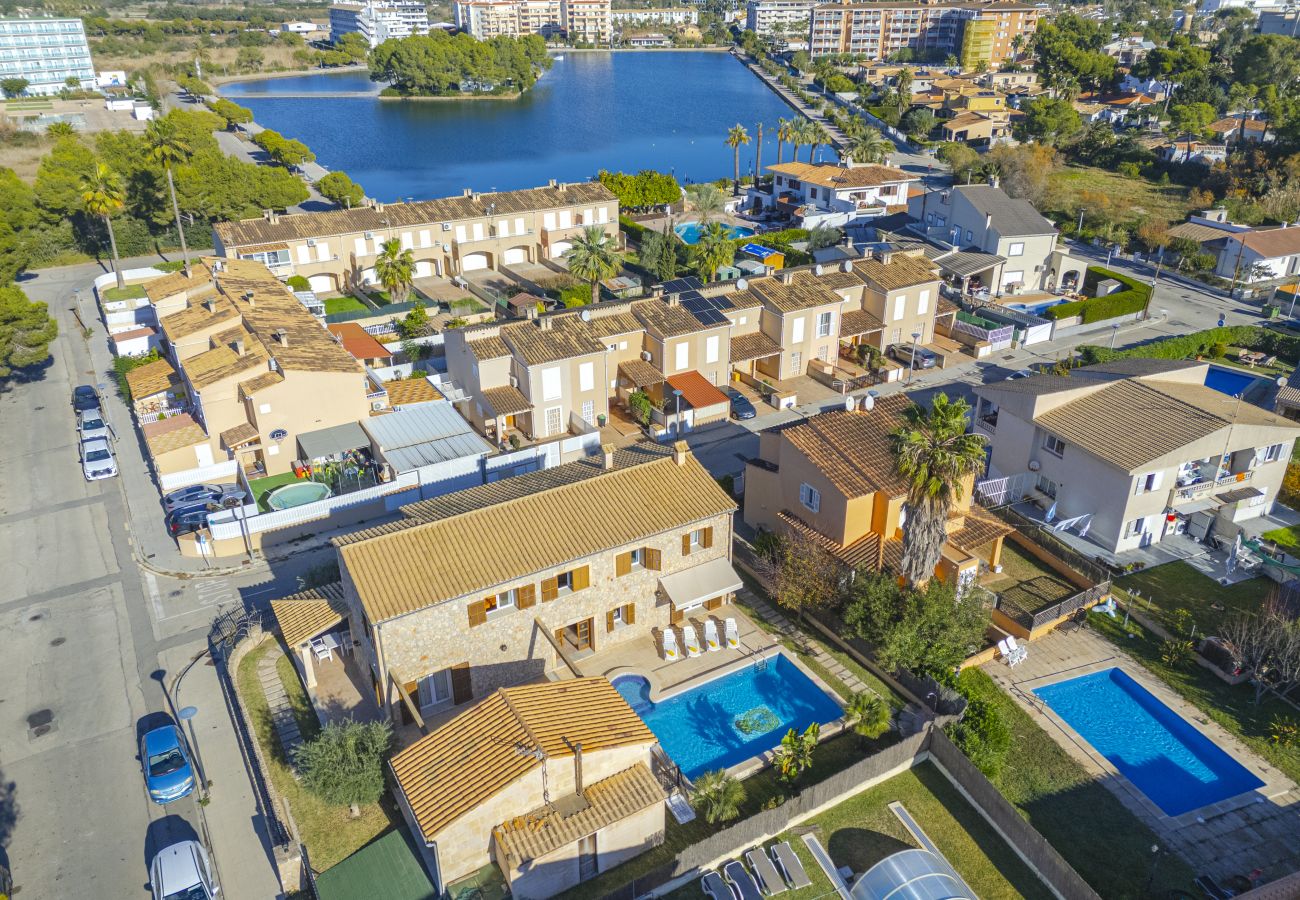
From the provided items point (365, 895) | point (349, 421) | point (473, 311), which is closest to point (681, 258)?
point (473, 311)

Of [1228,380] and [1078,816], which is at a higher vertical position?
[1228,380]

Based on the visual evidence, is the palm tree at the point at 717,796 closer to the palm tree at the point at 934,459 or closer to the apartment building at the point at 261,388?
the palm tree at the point at 934,459

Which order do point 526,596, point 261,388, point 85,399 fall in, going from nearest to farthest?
Result: 1. point 526,596
2. point 261,388
3. point 85,399

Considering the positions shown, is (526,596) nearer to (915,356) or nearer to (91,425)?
(91,425)

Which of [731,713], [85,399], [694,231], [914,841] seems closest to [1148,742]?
[914,841]

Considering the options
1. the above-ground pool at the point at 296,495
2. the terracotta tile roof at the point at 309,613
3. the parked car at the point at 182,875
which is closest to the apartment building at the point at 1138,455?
the terracotta tile roof at the point at 309,613

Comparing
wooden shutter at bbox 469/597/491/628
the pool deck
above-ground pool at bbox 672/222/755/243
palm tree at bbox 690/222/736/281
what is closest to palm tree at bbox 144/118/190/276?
palm tree at bbox 690/222/736/281

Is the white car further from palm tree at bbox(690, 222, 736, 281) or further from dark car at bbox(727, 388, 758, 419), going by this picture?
palm tree at bbox(690, 222, 736, 281)

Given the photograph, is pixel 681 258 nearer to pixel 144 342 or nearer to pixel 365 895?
pixel 144 342
